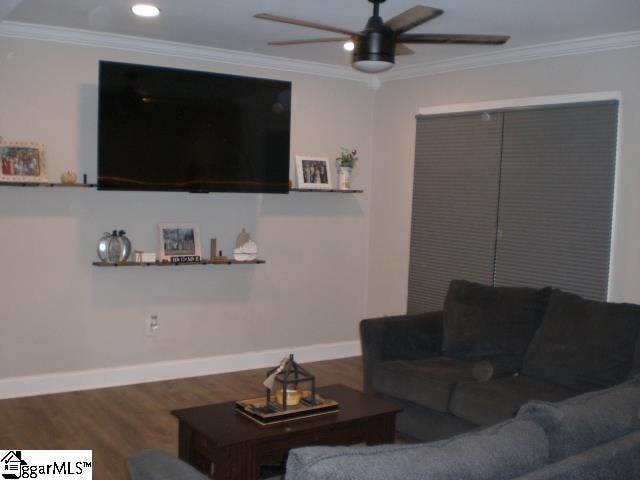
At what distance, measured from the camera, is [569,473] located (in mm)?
1783

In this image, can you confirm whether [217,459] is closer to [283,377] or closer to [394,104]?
[283,377]

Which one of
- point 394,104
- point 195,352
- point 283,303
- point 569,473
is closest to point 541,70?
point 394,104

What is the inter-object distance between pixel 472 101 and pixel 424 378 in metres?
2.44

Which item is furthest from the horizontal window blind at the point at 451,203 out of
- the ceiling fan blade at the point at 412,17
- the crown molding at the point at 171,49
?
the ceiling fan blade at the point at 412,17

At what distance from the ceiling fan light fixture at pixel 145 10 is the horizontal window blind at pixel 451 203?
247 centimetres

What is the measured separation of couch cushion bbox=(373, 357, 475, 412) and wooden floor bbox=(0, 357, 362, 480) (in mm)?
1269

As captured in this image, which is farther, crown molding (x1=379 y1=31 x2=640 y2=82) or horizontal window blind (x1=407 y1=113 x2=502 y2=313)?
horizontal window blind (x1=407 y1=113 x2=502 y2=313)

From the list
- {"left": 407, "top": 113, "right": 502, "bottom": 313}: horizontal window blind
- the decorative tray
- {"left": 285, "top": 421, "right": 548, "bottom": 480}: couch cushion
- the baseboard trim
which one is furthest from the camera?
{"left": 407, "top": 113, "right": 502, "bottom": 313}: horizontal window blind

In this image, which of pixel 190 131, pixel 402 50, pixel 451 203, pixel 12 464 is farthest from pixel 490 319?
pixel 12 464

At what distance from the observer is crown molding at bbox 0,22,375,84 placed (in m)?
4.83

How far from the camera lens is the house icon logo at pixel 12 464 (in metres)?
3.54

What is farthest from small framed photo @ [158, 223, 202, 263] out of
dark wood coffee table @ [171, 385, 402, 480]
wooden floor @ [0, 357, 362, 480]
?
dark wood coffee table @ [171, 385, 402, 480]

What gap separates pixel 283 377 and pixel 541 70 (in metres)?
3.04

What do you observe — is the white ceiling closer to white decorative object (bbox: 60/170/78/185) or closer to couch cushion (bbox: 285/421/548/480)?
white decorative object (bbox: 60/170/78/185)
